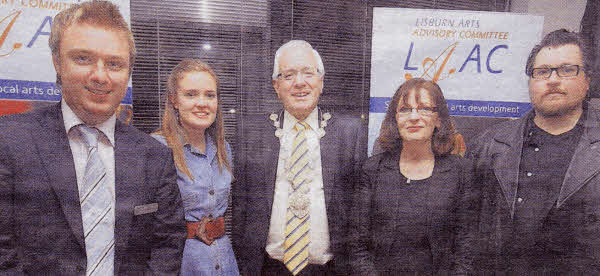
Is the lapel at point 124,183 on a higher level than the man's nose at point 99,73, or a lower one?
lower

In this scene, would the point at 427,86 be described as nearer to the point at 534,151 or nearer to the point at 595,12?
the point at 534,151

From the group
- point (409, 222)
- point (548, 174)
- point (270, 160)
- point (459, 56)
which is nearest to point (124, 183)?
point (270, 160)

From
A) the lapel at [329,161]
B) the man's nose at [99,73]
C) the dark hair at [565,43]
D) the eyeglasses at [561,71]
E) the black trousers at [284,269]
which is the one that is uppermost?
the dark hair at [565,43]

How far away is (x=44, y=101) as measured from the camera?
727mm

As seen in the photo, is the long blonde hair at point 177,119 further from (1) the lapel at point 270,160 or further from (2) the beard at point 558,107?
(2) the beard at point 558,107

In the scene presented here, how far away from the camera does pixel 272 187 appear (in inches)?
32.7

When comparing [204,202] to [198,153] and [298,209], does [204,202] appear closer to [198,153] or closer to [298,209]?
[198,153]

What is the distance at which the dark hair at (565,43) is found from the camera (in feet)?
2.69

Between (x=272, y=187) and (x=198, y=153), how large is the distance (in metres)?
0.18

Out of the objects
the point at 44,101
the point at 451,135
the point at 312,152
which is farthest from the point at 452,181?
the point at 44,101

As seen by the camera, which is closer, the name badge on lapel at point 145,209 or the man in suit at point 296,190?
the name badge on lapel at point 145,209

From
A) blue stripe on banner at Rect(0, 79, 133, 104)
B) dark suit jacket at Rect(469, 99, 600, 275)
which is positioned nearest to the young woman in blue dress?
blue stripe on banner at Rect(0, 79, 133, 104)

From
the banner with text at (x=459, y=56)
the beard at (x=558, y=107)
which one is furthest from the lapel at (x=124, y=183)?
the beard at (x=558, y=107)

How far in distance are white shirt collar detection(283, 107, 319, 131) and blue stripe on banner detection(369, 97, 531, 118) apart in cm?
13
